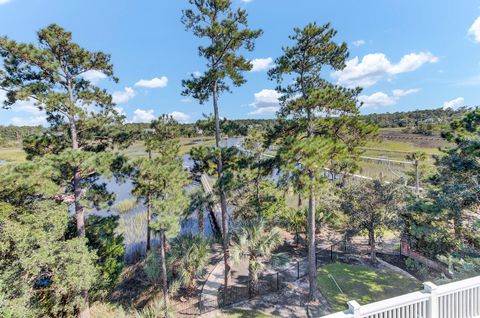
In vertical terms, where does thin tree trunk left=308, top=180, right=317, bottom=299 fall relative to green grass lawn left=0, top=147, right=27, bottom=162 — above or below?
below

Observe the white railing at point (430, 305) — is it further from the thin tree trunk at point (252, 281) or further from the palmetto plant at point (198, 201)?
the palmetto plant at point (198, 201)

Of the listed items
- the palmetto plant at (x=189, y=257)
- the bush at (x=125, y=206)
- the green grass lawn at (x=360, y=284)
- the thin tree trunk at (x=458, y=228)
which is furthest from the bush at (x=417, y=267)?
the bush at (x=125, y=206)

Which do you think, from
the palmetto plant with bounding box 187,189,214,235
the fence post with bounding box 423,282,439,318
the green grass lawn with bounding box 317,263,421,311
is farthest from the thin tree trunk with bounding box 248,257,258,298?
the fence post with bounding box 423,282,439,318

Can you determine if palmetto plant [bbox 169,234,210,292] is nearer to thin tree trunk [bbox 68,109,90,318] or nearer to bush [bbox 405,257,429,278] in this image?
thin tree trunk [bbox 68,109,90,318]

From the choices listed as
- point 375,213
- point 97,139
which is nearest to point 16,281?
point 97,139

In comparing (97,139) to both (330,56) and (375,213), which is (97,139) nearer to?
(330,56)
